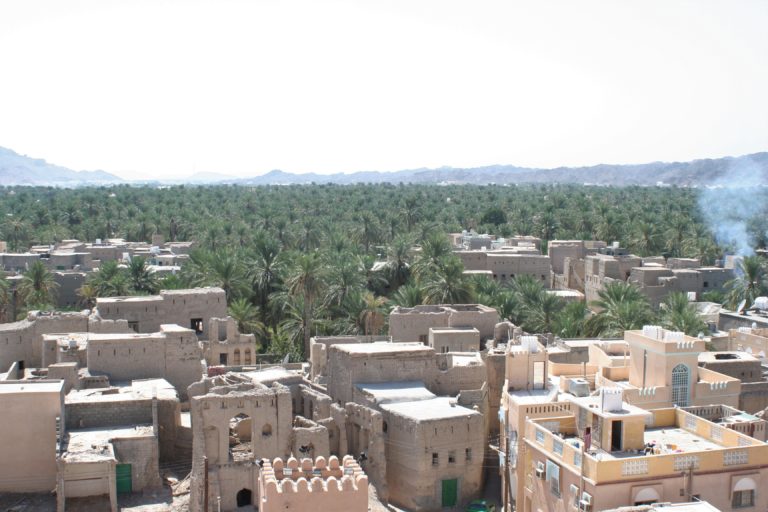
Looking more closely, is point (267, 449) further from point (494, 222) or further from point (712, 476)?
point (494, 222)

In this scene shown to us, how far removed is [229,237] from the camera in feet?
227

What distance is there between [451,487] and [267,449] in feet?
17.9

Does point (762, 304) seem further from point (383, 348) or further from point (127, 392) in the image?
point (127, 392)

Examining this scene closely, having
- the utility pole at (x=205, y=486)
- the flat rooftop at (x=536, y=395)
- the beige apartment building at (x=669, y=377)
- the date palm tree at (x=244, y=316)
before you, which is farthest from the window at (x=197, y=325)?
the beige apartment building at (x=669, y=377)

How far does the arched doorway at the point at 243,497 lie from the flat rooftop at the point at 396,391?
4592mm

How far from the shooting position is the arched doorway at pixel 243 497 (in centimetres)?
2575

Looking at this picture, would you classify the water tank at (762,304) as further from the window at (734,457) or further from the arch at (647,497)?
the arch at (647,497)

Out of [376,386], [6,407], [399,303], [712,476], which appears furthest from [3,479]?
[399,303]

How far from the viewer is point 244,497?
1018 inches

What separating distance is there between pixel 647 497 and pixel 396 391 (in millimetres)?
10052

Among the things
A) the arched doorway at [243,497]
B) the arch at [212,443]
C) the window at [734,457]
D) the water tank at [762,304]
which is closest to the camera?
the window at [734,457]

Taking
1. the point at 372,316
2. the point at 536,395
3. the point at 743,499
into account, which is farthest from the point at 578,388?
the point at 372,316

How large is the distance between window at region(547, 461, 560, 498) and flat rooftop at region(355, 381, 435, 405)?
6.83m

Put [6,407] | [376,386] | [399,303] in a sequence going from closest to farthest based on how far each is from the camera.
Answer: [6,407], [376,386], [399,303]
